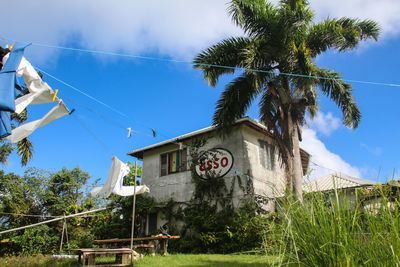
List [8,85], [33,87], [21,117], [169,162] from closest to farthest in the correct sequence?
[8,85]
[33,87]
[21,117]
[169,162]

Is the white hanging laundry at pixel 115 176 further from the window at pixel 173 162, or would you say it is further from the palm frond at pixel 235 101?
the window at pixel 173 162

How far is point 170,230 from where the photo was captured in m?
13.3

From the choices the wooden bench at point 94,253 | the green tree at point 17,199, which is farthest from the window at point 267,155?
the green tree at point 17,199

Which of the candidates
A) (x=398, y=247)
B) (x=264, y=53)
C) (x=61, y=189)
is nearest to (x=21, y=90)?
(x=398, y=247)

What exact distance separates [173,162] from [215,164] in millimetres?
2682

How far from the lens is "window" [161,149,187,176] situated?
14666mm

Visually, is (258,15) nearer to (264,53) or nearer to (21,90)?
(264,53)

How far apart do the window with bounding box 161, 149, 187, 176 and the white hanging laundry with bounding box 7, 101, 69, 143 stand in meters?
8.59

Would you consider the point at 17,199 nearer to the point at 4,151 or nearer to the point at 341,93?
the point at 4,151

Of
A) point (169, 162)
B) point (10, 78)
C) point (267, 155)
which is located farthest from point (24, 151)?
point (267, 155)

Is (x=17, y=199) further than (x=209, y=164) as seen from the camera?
Yes

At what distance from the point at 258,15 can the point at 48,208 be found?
18244mm

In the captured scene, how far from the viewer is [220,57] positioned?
11.7 m

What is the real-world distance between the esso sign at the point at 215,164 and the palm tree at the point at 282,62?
173 cm
